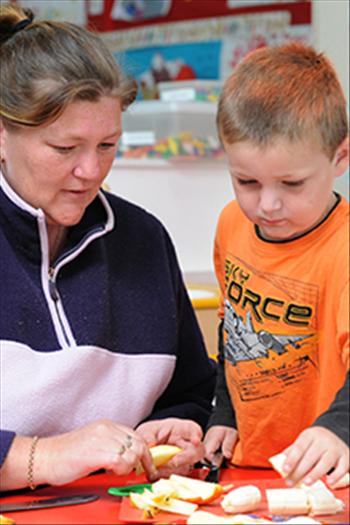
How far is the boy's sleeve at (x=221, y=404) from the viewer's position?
135 centimetres

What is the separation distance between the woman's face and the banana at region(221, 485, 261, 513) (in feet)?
1.41

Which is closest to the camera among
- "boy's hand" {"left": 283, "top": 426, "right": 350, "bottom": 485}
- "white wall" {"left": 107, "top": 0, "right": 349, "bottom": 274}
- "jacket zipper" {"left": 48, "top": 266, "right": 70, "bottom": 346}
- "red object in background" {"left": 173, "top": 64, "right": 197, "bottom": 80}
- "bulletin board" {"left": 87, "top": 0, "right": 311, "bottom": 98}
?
"boy's hand" {"left": 283, "top": 426, "right": 350, "bottom": 485}

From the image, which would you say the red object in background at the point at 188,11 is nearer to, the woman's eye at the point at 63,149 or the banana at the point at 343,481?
the woman's eye at the point at 63,149

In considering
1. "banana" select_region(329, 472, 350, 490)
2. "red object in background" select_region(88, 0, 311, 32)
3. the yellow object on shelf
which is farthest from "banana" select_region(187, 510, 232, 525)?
"red object in background" select_region(88, 0, 311, 32)

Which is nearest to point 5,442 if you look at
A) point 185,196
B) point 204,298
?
point 204,298

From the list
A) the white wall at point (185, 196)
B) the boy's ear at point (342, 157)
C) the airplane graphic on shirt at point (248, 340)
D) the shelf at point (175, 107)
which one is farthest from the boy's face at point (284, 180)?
the shelf at point (175, 107)

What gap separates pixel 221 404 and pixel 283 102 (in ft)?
1.48

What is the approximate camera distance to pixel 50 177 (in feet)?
4.10

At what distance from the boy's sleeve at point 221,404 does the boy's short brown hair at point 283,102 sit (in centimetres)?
35

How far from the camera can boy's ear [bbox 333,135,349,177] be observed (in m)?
1.17

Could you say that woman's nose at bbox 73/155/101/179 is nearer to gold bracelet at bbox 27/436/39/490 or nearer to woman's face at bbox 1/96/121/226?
woman's face at bbox 1/96/121/226

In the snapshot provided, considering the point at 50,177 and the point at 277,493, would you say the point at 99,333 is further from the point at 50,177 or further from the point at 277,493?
the point at 277,493

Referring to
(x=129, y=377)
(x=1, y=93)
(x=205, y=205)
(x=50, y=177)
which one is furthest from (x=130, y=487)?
(x=205, y=205)

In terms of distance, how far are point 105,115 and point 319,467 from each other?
525 mm
